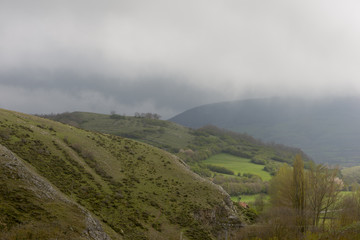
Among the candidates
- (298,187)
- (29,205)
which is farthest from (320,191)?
(29,205)

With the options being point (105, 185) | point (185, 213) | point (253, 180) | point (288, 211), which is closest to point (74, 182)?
point (105, 185)

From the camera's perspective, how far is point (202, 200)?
5616 cm

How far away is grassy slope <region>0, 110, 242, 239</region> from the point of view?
Result: 42156mm

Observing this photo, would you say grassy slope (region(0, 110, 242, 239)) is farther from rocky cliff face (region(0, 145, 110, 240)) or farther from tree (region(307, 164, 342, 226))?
tree (region(307, 164, 342, 226))

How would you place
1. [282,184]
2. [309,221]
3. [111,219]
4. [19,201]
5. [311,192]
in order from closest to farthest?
[19,201] → [111,219] → [309,221] → [311,192] → [282,184]

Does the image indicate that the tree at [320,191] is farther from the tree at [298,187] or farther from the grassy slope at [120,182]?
the grassy slope at [120,182]

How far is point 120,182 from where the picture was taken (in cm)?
5309

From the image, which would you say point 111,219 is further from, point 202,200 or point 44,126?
point 44,126

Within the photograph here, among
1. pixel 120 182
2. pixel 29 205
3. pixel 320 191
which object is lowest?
pixel 320 191

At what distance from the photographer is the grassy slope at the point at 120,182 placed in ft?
138

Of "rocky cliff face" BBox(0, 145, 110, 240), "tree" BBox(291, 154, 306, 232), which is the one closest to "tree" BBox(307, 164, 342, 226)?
"tree" BBox(291, 154, 306, 232)

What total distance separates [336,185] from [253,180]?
290ft

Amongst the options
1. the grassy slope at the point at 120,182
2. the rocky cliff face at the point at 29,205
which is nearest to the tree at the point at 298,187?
the grassy slope at the point at 120,182

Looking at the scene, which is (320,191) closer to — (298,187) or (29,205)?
(298,187)
